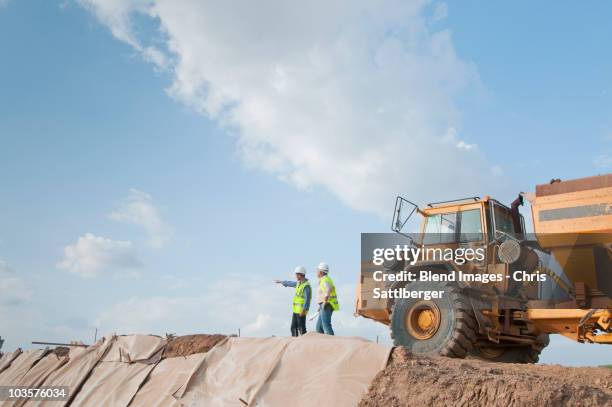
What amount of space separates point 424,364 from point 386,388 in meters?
0.62

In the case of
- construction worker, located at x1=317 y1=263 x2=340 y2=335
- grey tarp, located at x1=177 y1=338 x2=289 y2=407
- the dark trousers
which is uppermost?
construction worker, located at x1=317 y1=263 x2=340 y2=335

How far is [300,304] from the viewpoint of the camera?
30.0 ft

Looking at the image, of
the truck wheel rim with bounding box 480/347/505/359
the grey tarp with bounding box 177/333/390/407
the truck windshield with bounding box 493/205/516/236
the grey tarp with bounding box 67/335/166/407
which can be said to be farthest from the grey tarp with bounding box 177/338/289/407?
the truck windshield with bounding box 493/205/516/236

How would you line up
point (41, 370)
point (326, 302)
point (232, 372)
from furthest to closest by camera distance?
point (41, 370) < point (326, 302) < point (232, 372)

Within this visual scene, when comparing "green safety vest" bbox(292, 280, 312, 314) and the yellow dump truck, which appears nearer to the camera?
the yellow dump truck

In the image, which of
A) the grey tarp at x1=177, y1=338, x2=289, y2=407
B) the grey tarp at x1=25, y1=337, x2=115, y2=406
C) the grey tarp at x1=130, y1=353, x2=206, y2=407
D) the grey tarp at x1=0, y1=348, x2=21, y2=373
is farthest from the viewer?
the grey tarp at x1=0, y1=348, x2=21, y2=373

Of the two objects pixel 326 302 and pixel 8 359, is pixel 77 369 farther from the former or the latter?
pixel 326 302

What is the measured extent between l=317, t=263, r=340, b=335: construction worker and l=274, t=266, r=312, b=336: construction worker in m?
0.35

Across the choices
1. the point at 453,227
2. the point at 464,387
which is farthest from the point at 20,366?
the point at 464,387

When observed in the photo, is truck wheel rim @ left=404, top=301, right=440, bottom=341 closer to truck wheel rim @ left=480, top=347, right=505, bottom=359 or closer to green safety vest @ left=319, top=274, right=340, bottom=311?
green safety vest @ left=319, top=274, right=340, bottom=311

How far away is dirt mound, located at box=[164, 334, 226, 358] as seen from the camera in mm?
7918

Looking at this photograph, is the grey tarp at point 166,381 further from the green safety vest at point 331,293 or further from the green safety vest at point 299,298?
the green safety vest at point 331,293

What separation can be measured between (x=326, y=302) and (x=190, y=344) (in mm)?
2341

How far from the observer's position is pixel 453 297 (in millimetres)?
8250
